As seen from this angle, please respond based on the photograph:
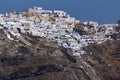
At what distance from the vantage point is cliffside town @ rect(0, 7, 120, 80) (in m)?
76.2

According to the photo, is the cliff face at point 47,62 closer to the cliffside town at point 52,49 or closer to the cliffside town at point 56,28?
the cliffside town at point 52,49

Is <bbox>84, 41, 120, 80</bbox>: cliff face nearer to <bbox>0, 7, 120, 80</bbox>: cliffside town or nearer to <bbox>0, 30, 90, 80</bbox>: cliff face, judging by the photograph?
<bbox>0, 7, 120, 80</bbox>: cliffside town

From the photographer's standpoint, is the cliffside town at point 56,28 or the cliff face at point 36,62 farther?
the cliffside town at point 56,28

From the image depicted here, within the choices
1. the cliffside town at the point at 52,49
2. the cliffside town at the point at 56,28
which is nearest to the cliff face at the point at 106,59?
the cliffside town at the point at 52,49

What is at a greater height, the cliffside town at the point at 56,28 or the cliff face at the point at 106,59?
the cliffside town at the point at 56,28

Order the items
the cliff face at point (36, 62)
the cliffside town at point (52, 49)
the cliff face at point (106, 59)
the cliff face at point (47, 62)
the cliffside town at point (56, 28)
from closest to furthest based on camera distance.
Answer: the cliff face at point (36, 62) → the cliff face at point (47, 62) → the cliffside town at point (52, 49) → the cliff face at point (106, 59) → the cliffside town at point (56, 28)

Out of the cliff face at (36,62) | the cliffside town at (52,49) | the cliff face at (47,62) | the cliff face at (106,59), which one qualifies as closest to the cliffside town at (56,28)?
the cliffside town at (52,49)

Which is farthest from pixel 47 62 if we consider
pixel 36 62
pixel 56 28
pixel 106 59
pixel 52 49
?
pixel 56 28

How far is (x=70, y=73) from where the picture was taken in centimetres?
7544

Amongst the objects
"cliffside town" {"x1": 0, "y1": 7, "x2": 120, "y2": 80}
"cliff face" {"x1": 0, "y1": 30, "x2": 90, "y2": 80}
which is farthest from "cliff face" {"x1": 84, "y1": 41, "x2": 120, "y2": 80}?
"cliff face" {"x1": 0, "y1": 30, "x2": 90, "y2": 80}

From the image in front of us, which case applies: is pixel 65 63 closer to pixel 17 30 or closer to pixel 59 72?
pixel 59 72

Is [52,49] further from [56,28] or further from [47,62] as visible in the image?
[56,28]

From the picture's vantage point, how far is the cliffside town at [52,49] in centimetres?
7625

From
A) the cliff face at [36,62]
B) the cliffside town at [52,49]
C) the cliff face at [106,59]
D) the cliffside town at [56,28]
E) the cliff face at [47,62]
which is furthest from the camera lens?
the cliffside town at [56,28]
